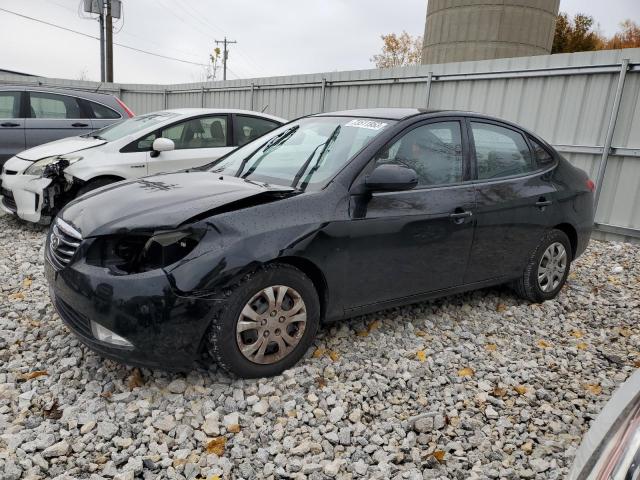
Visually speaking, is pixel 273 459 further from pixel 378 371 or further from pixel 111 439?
pixel 378 371

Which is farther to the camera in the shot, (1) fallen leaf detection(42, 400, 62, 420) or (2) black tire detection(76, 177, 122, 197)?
(2) black tire detection(76, 177, 122, 197)

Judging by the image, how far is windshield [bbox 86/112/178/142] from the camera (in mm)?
6297

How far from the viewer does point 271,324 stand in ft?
9.41

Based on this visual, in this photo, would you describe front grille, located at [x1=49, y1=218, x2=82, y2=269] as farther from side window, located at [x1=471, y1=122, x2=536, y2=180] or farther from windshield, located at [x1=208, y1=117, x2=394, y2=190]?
side window, located at [x1=471, y1=122, x2=536, y2=180]

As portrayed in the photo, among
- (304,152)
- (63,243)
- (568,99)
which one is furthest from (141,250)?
(568,99)

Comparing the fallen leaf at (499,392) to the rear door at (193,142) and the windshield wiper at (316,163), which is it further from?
the rear door at (193,142)

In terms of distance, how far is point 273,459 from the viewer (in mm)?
2438

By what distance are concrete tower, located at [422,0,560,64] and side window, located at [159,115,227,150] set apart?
14927 mm

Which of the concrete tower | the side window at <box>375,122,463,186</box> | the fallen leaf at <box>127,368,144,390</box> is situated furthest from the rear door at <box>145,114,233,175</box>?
the concrete tower

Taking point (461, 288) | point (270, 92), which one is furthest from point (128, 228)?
point (270, 92)

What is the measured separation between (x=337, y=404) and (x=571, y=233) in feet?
9.56

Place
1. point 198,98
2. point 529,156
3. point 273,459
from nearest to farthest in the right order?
1. point 273,459
2. point 529,156
3. point 198,98

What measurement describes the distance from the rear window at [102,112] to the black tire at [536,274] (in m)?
6.46

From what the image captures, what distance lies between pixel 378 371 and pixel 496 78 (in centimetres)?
638
